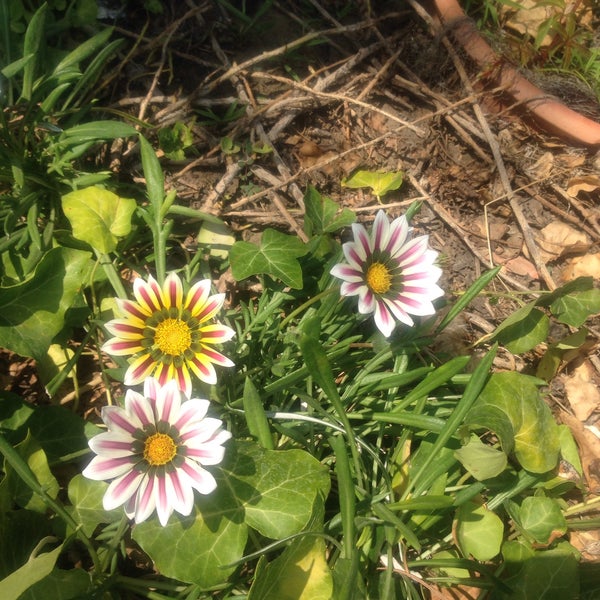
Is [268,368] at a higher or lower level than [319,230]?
lower

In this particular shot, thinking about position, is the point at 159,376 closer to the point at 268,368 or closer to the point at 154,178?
the point at 268,368

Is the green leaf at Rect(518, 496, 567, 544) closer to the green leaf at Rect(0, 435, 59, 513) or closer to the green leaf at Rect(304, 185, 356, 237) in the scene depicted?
the green leaf at Rect(304, 185, 356, 237)

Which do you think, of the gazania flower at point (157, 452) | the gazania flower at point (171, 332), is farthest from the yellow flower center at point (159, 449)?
the gazania flower at point (171, 332)

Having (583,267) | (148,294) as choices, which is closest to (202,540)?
(148,294)

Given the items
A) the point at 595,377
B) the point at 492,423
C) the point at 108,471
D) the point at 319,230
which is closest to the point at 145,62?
the point at 319,230

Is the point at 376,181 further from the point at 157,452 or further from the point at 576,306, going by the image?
the point at 157,452

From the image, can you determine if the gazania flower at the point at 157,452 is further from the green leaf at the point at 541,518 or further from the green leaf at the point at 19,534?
the green leaf at the point at 541,518

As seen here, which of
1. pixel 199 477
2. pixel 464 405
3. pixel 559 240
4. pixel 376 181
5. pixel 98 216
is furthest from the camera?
pixel 559 240

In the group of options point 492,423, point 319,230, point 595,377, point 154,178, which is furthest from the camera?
point 595,377
